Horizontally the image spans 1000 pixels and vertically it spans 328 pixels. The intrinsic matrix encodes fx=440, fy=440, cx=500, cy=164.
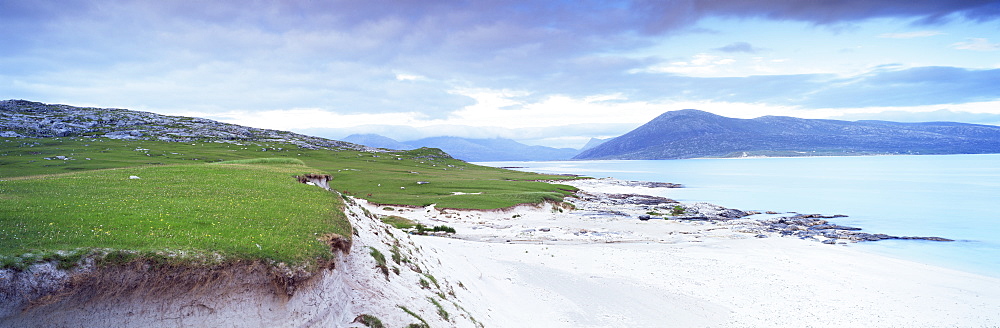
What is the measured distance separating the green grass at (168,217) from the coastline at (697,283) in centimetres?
684

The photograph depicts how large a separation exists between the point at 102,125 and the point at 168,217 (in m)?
151

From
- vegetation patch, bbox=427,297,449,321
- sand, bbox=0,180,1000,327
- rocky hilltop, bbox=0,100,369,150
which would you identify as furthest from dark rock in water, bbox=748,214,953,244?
rocky hilltop, bbox=0,100,369,150

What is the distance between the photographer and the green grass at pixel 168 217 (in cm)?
1008

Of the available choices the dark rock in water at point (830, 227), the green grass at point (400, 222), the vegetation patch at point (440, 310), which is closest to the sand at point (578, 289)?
the vegetation patch at point (440, 310)

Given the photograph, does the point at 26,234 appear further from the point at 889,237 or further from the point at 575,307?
the point at 889,237

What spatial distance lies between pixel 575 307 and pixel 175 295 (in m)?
15.1

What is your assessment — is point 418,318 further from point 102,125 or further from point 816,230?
point 102,125

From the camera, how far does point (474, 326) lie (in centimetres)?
1471

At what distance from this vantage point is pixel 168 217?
1277 cm

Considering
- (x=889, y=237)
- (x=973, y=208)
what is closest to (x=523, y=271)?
(x=889, y=237)

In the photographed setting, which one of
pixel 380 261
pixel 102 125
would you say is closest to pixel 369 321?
pixel 380 261

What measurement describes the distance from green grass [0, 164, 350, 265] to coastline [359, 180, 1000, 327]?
6.84 meters

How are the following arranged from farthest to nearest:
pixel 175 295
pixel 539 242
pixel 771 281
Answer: pixel 539 242 → pixel 771 281 → pixel 175 295

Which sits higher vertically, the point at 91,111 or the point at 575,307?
the point at 91,111
